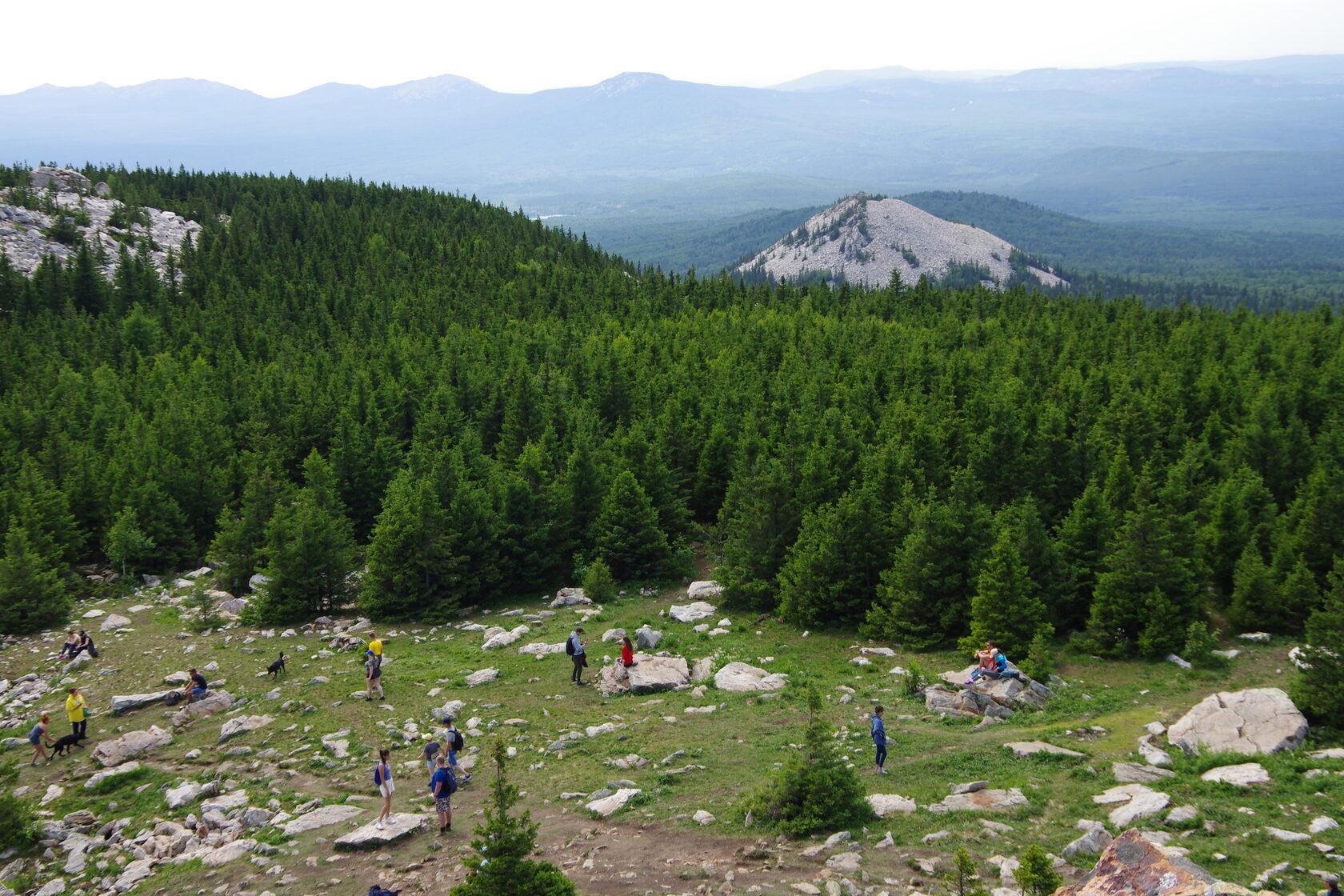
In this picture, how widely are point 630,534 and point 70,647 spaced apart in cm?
2265

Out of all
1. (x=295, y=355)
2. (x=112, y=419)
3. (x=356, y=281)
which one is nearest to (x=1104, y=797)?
(x=112, y=419)

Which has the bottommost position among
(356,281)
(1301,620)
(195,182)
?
(1301,620)

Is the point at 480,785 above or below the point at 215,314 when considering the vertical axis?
below

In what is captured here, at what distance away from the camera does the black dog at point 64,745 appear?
27219 mm

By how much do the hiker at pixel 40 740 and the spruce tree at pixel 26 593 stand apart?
44.7 feet

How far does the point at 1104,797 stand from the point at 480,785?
14.3 meters

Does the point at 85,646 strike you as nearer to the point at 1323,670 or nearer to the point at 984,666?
the point at 984,666

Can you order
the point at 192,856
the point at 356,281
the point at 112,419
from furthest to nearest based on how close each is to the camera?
the point at 356,281, the point at 112,419, the point at 192,856

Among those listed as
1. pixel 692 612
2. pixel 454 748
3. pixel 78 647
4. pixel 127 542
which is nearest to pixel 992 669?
pixel 692 612

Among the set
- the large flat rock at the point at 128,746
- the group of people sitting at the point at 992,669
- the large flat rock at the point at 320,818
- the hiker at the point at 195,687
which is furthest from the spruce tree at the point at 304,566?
the group of people sitting at the point at 992,669

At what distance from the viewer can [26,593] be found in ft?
128

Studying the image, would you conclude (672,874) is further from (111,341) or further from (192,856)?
(111,341)

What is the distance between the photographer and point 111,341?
297ft

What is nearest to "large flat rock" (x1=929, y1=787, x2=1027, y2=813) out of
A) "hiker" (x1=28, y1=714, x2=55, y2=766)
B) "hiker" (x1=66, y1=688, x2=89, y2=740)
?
"hiker" (x1=66, y1=688, x2=89, y2=740)
